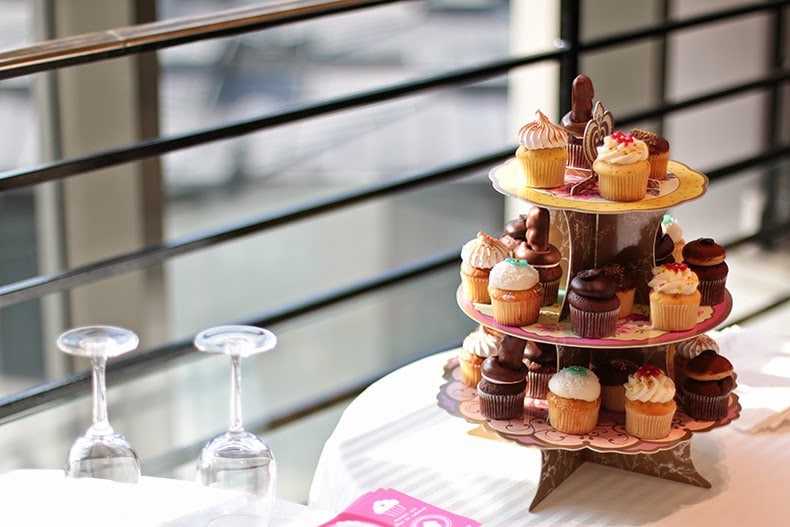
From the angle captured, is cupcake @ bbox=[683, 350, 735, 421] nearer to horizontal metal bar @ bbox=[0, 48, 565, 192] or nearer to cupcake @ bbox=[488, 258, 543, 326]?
cupcake @ bbox=[488, 258, 543, 326]

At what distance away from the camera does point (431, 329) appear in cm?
641

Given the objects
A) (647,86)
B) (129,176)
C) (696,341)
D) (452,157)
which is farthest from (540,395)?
(452,157)

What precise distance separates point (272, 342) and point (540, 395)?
420mm

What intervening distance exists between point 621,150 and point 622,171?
0.12ft

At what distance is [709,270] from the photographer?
5.18 ft

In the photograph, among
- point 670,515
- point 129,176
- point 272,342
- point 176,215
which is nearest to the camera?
point 272,342

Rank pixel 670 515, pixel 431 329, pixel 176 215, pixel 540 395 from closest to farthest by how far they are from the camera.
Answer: pixel 670 515 → pixel 540 395 → pixel 431 329 → pixel 176 215

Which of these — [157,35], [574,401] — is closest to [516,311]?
[574,401]

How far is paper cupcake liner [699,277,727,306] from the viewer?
158cm

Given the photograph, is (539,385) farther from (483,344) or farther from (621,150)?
(621,150)

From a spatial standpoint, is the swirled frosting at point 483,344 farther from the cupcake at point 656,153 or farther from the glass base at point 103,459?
the glass base at point 103,459

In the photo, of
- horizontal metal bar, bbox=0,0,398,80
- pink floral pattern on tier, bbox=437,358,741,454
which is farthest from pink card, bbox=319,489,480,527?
horizontal metal bar, bbox=0,0,398,80

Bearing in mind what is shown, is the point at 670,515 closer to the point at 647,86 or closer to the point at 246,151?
the point at 647,86

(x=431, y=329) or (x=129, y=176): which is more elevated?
(x=129, y=176)
